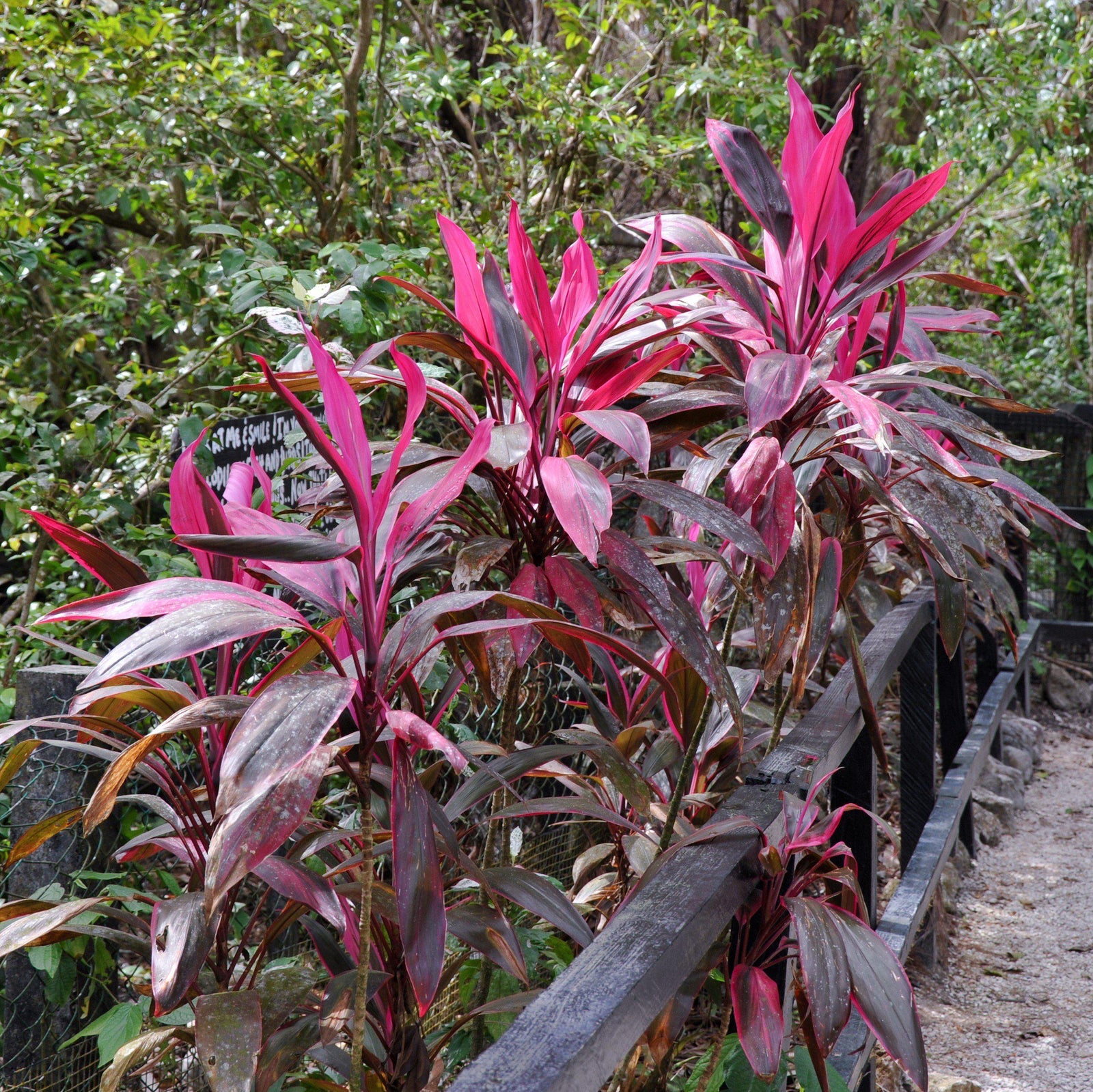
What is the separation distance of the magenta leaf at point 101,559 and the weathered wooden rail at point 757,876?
61cm

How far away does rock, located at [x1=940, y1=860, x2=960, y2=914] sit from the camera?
3072 millimetres

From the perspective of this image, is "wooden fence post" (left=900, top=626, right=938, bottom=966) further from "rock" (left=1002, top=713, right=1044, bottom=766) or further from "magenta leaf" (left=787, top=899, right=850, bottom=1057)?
"rock" (left=1002, top=713, right=1044, bottom=766)

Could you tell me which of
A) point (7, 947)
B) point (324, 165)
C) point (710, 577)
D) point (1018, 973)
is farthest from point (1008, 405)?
point (324, 165)

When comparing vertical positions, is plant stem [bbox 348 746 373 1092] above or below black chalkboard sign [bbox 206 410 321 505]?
below

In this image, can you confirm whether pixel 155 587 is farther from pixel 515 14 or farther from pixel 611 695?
pixel 515 14

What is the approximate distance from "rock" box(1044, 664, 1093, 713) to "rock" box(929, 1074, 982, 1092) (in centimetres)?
338

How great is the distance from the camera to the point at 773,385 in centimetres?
121

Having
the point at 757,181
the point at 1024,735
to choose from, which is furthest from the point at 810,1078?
the point at 1024,735

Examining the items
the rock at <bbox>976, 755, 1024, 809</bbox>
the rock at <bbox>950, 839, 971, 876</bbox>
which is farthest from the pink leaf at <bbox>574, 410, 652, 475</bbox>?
the rock at <bbox>976, 755, 1024, 809</bbox>

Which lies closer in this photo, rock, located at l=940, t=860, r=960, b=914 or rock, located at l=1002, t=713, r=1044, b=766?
rock, located at l=940, t=860, r=960, b=914

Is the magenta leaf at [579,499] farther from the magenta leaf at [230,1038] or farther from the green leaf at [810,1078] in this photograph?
the green leaf at [810,1078]

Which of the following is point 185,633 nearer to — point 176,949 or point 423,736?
point 423,736

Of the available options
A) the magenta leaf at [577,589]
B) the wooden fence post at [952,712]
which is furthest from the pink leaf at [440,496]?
the wooden fence post at [952,712]

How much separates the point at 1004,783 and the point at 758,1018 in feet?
9.96
